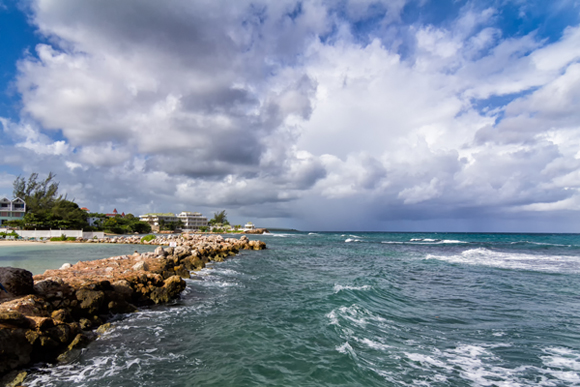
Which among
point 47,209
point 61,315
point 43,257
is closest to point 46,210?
point 47,209

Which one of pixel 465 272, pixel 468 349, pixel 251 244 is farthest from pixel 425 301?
pixel 251 244

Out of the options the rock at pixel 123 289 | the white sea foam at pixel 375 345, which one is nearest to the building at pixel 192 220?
the rock at pixel 123 289

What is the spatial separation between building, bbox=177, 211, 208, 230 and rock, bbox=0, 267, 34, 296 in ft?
505

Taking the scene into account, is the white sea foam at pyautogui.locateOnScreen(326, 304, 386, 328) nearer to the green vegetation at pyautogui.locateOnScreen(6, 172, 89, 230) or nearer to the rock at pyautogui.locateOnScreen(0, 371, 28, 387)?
the rock at pyautogui.locateOnScreen(0, 371, 28, 387)

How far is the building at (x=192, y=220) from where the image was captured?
159 meters

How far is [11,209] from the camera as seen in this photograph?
250 ft

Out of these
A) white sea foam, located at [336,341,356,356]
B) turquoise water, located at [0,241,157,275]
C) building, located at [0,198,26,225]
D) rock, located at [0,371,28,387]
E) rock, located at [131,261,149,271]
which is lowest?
turquoise water, located at [0,241,157,275]

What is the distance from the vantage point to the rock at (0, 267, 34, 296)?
791 cm

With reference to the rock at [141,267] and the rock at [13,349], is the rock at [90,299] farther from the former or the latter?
the rock at [141,267]

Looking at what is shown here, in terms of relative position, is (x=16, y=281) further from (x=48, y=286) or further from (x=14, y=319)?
(x=14, y=319)

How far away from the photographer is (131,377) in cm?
617

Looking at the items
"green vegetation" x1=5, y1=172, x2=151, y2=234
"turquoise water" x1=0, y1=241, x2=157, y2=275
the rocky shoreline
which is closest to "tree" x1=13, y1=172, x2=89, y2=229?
"green vegetation" x1=5, y1=172, x2=151, y2=234

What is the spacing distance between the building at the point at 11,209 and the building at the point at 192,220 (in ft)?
258

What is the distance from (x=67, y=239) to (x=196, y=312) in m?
53.4
